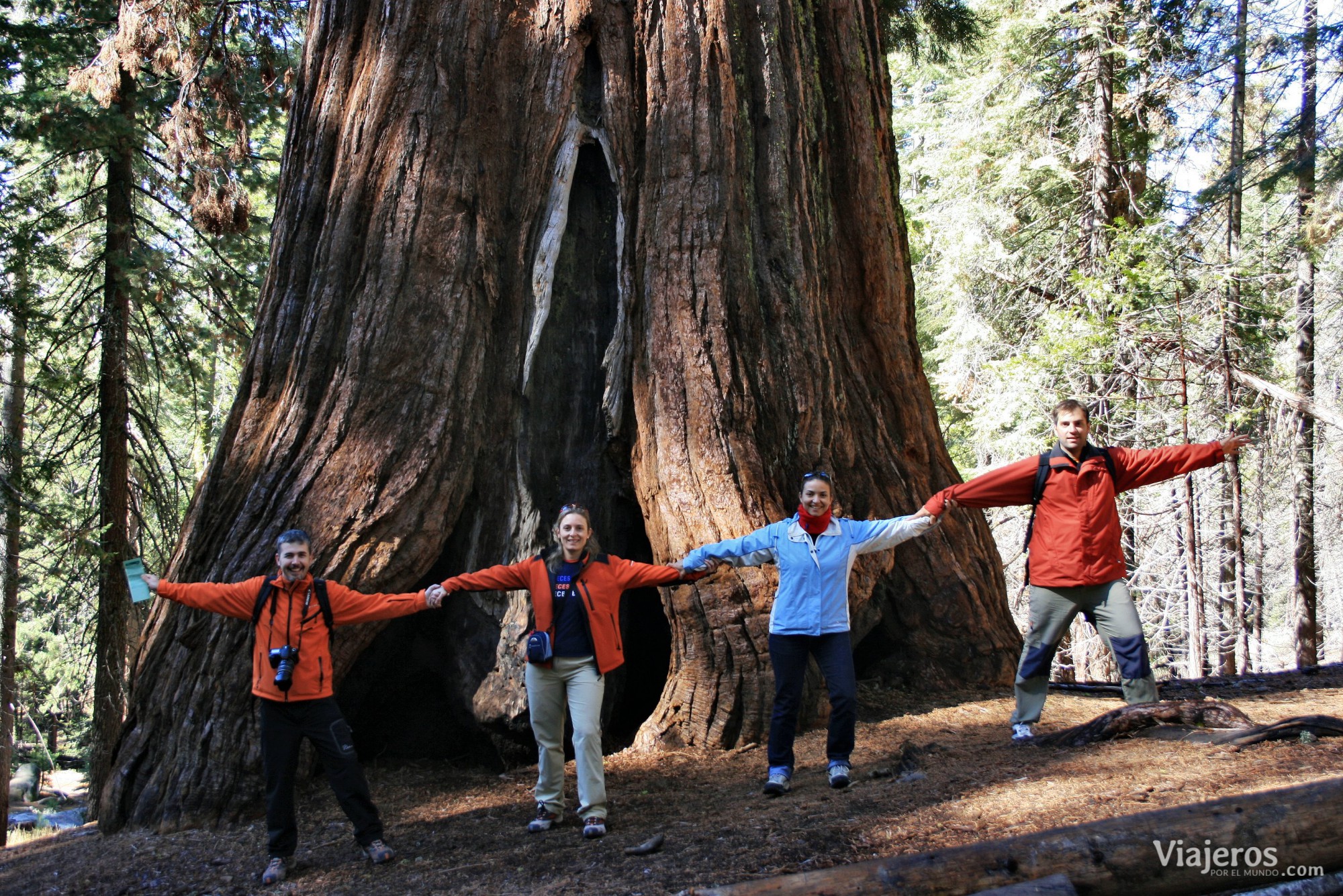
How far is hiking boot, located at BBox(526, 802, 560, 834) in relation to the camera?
15.4 ft

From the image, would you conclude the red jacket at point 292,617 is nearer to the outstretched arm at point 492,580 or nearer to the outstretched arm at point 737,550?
the outstretched arm at point 492,580

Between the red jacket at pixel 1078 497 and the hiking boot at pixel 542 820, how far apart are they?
8.40ft

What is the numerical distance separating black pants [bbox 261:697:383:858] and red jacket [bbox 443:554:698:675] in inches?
34.9

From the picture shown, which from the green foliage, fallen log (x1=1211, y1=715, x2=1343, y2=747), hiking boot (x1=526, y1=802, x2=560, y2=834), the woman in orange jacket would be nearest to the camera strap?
the woman in orange jacket

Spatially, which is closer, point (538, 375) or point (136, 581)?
point (136, 581)

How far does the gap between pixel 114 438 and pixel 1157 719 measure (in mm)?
10966

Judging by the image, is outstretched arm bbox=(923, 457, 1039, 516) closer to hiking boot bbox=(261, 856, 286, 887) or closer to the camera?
the camera

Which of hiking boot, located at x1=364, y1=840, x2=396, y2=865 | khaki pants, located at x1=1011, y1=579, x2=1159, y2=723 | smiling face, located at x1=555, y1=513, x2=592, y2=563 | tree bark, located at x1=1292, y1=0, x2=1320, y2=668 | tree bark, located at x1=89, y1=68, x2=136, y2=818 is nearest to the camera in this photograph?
hiking boot, located at x1=364, y1=840, x2=396, y2=865

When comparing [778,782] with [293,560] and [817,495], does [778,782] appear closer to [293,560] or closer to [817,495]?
[817,495]

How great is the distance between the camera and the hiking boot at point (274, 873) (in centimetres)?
439

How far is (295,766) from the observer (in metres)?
4.59

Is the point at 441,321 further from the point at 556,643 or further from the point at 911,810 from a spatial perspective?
the point at 911,810

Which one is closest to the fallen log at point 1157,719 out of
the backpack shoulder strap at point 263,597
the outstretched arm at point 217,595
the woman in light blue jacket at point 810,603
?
the woman in light blue jacket at point 810,603

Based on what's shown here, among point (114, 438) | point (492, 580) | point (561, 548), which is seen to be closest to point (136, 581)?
point (492, 580)
